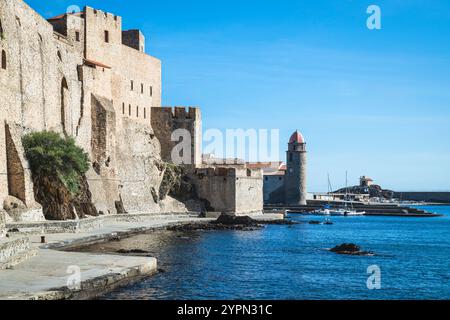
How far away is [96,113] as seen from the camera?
37.8 meters

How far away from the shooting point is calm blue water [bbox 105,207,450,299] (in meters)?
17.4

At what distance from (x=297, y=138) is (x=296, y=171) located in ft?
13.2

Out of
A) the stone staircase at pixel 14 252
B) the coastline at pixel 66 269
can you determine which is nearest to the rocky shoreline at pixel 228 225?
the coastline at pixel 66 269

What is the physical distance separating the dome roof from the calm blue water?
36.2 meters

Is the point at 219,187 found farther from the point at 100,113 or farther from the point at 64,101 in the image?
the point at 64,101

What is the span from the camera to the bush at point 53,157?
27.1m

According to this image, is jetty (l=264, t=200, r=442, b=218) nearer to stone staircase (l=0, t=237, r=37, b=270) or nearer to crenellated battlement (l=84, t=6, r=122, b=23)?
crenellated battlement (l=84, t=6, r=122, b=23)

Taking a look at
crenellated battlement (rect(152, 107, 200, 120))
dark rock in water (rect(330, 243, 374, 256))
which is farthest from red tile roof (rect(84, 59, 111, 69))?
dark rock in water (rect(330, 243, 374, 256))

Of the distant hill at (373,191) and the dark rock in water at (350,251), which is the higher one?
the distant hill at (373,191)

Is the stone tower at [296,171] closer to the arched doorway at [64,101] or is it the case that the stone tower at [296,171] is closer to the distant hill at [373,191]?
the arched doorway at [64,101]

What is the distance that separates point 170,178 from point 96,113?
10.3 metres

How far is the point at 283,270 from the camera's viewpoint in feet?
73.1
